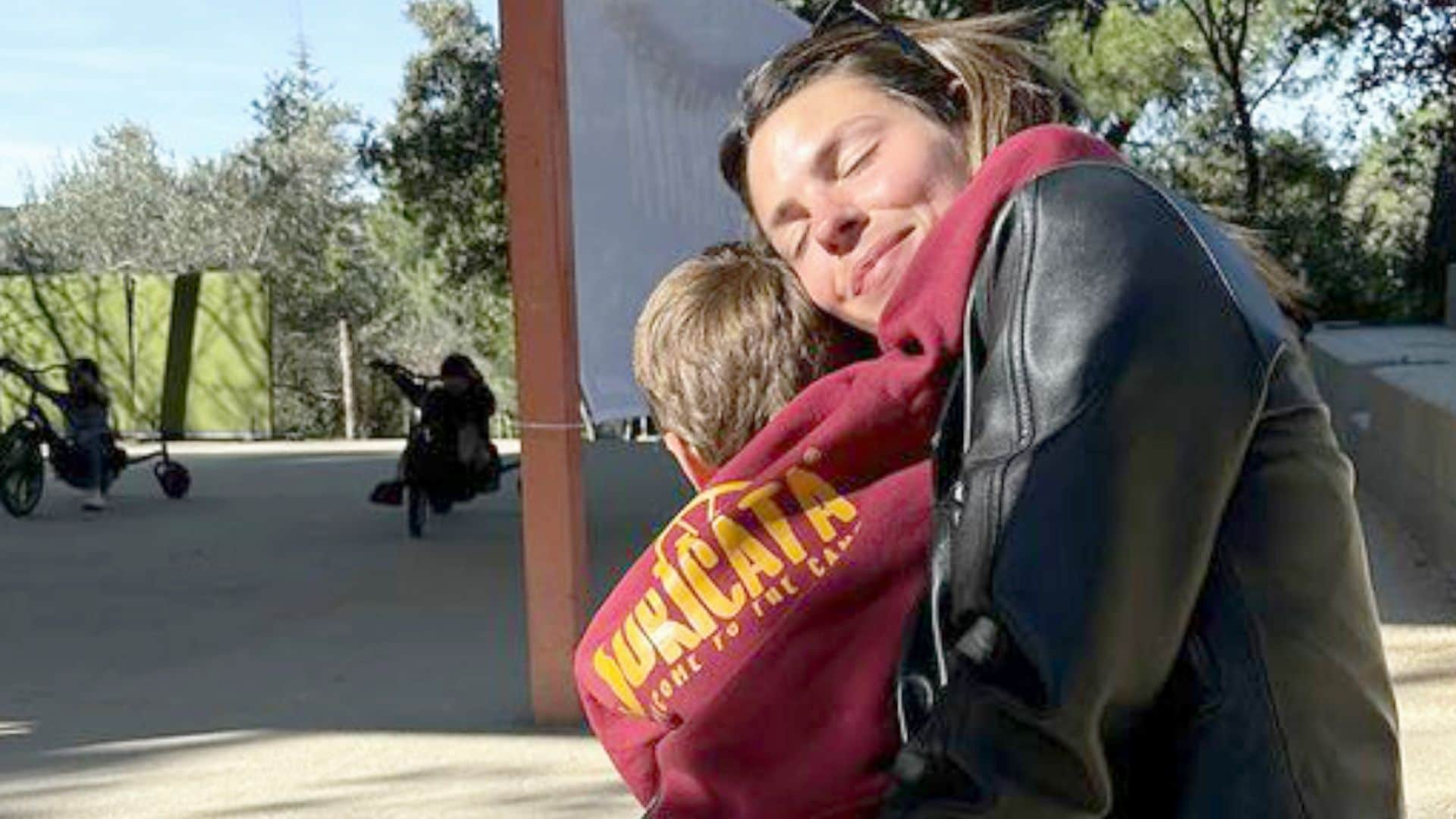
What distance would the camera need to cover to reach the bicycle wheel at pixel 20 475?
51.1 feet

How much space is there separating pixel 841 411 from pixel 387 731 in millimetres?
5799

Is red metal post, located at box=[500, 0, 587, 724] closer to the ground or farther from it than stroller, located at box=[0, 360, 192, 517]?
farther from it

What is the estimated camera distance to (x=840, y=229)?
1.32 m

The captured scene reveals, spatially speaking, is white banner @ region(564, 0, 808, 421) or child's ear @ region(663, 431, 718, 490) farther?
white banner @ region(564, 0, 808, 421)

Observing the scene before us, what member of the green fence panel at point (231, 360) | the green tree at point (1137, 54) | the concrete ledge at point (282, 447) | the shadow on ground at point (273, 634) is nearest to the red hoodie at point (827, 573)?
the shadow on ground at point (273, 634)

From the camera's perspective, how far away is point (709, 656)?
1.20 meters

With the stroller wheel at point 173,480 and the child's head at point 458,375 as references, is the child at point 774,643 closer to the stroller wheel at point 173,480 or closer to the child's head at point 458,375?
the child's head at point 458,375

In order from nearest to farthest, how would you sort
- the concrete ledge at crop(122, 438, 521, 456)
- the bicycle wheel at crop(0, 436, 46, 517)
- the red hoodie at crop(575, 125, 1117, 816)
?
the red hoodie at crop(575, 125, 1117, 816), the bicycle wheel at crop(0, 436, 46, 517), the concrete ledge at crop(122, 438, 521, 456)

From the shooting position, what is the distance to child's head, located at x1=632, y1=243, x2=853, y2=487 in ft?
4.46

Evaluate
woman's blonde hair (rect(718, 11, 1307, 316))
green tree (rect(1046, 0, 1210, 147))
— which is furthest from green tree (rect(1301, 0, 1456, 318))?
woman's blonde hair (rect(718, 11, 1307, 316))

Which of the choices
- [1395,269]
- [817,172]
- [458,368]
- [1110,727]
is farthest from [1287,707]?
[1395,269]

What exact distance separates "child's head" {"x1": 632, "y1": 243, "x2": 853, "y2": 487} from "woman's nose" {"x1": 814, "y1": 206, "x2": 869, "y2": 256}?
8 cm

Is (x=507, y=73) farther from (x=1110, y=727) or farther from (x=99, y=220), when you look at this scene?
(x=99, y=220)

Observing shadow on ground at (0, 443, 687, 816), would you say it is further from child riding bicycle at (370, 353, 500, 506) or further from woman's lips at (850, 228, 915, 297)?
woman's lips at (850, 228, 915, 297)
